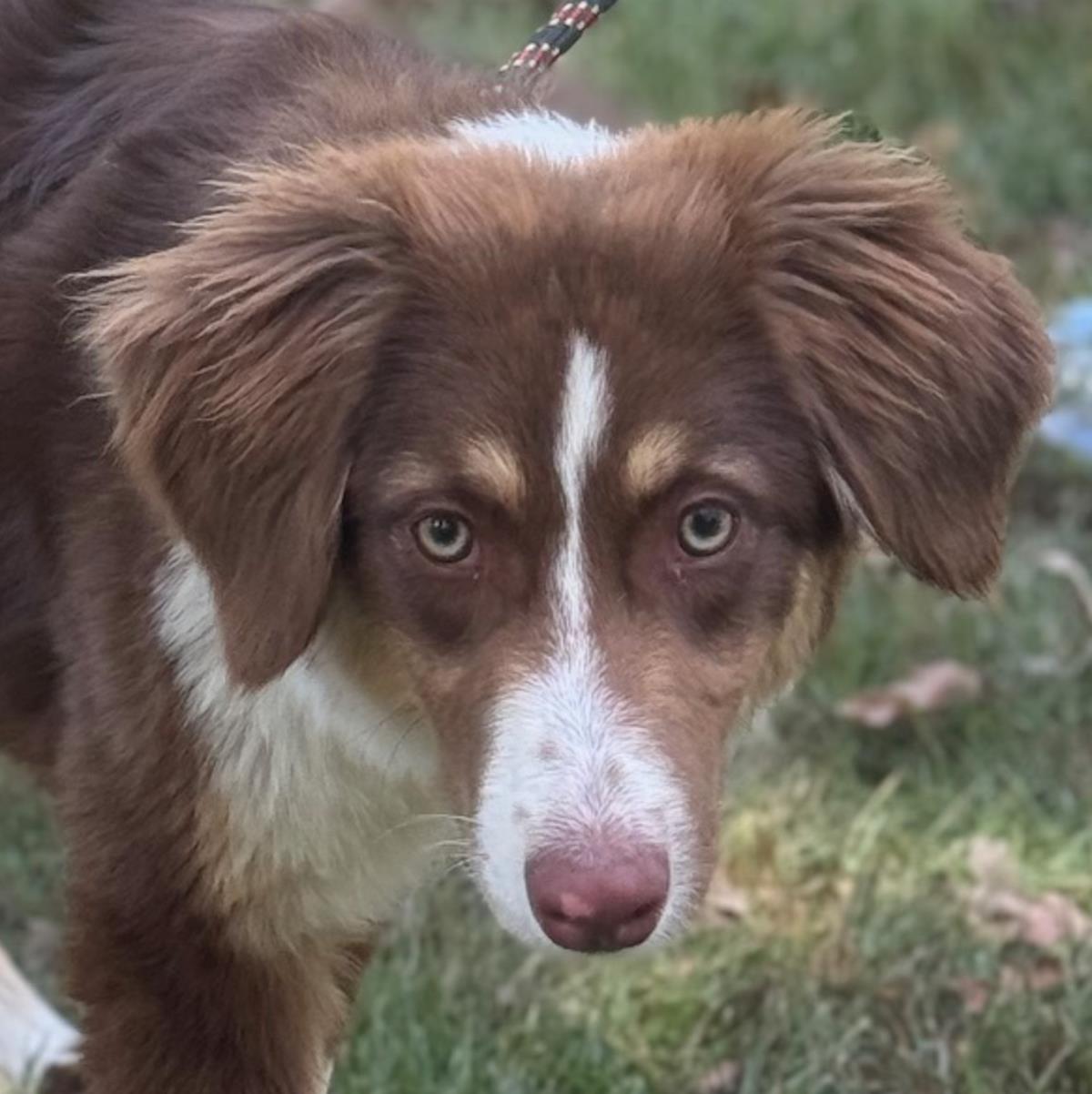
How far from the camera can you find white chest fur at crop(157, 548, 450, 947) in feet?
9.18

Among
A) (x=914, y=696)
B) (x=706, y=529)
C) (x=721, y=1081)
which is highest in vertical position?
(x=706, y=529)

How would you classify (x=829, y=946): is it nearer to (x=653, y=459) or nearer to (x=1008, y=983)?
(x=1008, y=983)

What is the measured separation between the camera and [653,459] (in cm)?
250

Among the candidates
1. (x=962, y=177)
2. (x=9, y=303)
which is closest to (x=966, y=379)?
(x=9, y=303)

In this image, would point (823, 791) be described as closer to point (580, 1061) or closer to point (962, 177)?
point (580, 1061)

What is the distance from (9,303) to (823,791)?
1.97 metres

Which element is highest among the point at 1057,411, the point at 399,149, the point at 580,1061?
the point at 399,149

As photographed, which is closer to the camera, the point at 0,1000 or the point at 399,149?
the point at 399,149

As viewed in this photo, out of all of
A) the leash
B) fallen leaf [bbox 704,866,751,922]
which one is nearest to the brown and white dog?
the leash

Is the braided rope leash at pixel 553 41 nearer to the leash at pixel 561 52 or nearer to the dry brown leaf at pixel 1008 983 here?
the leash at pixel 561 52

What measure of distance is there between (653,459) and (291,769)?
67 cm

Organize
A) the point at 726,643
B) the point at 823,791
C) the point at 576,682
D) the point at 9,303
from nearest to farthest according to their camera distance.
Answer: the point at 576,682 < the point at 726,643 < the point at 9,303 < the point at 823,791

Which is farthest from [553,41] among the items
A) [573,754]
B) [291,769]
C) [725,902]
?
[725,902]

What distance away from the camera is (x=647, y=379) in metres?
2.52
